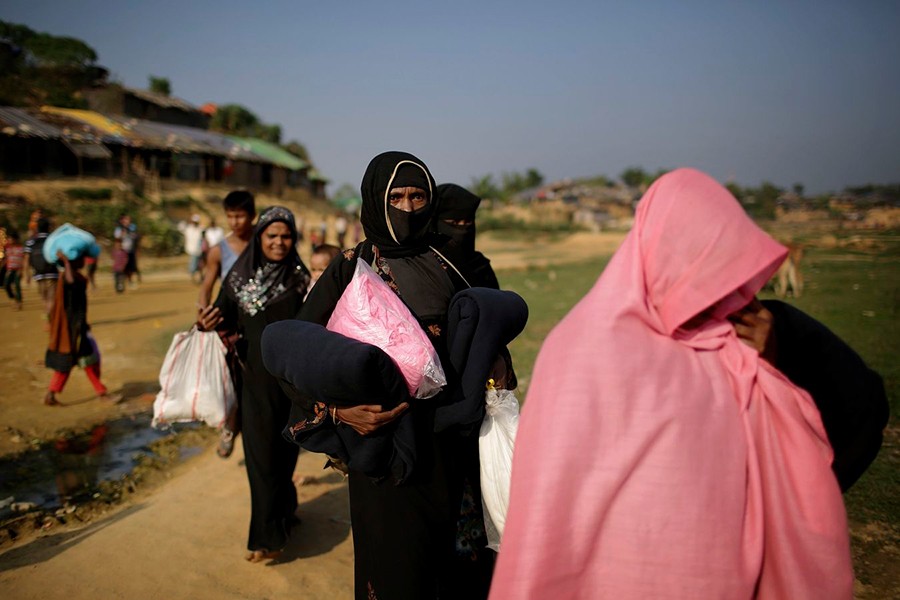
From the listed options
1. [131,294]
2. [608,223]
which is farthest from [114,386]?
[608,223]

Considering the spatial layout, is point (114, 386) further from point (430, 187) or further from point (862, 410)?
point (862, 410)

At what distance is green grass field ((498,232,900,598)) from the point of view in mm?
3723

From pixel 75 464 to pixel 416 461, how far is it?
4.75 m

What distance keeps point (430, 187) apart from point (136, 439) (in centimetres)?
513

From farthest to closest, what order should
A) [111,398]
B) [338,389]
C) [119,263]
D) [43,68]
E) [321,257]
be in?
[43,68], [119,263], [111,398], [321,257], [338,389]

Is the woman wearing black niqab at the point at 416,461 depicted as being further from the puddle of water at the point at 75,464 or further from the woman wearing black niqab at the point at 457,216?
the puddle of water at the point at 75,464

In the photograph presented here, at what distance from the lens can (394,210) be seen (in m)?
2.63

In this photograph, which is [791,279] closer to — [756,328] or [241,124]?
[756,328]

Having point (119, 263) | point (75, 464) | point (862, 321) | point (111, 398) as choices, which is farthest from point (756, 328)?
point (119, 263)

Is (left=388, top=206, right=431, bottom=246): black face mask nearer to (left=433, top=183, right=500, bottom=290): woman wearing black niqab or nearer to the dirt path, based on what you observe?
(left=433, top=183, right=500, bottom=290): woman wearing black niqab

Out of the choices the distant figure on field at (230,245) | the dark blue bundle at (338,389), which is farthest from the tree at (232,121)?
the dark blue bundle at (338,389)

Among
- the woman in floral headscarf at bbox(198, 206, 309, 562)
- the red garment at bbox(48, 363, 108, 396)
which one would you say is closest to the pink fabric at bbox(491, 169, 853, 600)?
the woman in floral headscarf at bbox(198, 206, 309, 562)

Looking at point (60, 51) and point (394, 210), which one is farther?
point (60, 51)

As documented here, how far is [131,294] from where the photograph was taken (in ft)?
52.8
